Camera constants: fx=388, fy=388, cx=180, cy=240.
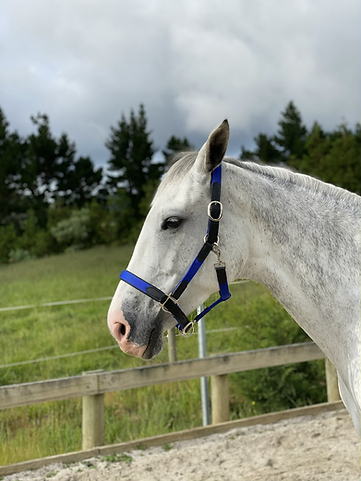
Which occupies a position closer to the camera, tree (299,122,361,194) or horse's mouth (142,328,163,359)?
horse's mouth (142,328,163,359)

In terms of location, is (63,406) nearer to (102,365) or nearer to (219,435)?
(102,365)

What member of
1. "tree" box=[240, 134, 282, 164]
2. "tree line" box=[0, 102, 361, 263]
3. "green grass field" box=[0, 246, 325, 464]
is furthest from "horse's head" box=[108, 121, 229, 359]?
"tree" box=[240, 134, 282, 164]

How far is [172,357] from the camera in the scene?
3.92m

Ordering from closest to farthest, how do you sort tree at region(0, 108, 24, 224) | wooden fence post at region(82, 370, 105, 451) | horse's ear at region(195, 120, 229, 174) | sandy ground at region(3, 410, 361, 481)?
horse's ear at region(195, 120, 229, 174)
sandy ground at region(3, 410, 361, 481)
wooden fence post at region(82, 370, 105, 451)
tree at region(0, 108, 24, 224)

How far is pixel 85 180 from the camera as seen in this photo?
25.2 meters

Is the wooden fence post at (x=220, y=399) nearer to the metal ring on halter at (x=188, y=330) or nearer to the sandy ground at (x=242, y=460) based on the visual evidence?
the sandy ground at (x=242, y=460)

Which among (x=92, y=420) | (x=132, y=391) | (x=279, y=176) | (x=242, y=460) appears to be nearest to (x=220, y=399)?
(x=242, y=460)

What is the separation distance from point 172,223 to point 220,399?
8.07 feet

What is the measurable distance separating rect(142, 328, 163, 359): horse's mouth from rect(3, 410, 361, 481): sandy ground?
1.67 metres

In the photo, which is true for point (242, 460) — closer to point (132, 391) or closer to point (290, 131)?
point (132, 391)

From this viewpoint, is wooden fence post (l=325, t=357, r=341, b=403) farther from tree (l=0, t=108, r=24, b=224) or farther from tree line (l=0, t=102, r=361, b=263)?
tree (l=0, t=108, r=24, b=224)

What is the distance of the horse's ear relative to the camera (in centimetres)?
139

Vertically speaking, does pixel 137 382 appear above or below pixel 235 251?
below

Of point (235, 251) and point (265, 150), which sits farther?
point (265, 150)
